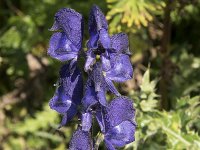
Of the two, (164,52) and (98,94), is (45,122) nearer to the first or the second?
(164,52)

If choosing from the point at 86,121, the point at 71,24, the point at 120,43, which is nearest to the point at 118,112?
the point at 86,121

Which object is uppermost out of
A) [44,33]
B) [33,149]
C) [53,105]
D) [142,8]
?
[53,105]

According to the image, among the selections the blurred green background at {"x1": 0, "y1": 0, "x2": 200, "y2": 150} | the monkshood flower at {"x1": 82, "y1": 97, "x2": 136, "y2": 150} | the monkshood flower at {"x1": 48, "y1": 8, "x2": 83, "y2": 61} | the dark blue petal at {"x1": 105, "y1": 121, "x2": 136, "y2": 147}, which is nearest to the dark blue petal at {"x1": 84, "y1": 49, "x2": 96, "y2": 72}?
the monkshood flower at {"x1": 48, "y1": 8, "x2": 83, "y2": 61}

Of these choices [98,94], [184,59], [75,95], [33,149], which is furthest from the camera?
[33,149]

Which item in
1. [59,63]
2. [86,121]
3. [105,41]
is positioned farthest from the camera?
[59,63]

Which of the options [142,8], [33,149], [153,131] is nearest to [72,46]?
[153,131]

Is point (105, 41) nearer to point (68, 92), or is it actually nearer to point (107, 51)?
point (107, 51)

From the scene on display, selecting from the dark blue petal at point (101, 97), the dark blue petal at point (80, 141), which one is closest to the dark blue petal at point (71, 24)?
the dark blue petal at point (101, 97)
